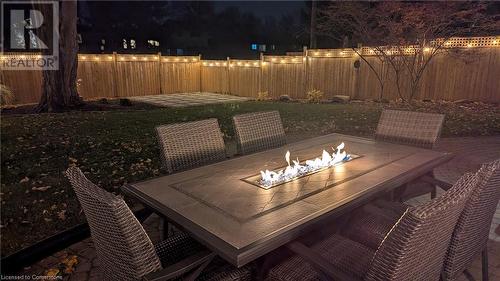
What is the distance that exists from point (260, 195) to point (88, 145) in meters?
4.91

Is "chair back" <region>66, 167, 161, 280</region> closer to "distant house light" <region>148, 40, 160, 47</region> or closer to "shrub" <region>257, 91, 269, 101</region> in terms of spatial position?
"shrub" <region>257, 91, 269, 101</region>

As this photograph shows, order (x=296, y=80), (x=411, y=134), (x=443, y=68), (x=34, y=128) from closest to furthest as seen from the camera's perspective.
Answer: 1. (x=411, y=134)
2. (x=34, y=128)
3. (x=443, y=68)
4. (x=296, y=80)

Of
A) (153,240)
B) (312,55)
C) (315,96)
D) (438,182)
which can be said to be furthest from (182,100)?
(438,182)

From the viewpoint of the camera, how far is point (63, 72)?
9.69 metres

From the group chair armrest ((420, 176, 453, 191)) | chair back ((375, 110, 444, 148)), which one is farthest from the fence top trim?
chair armrest ((420, 176, 453, 191))

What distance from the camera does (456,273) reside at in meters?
1.84

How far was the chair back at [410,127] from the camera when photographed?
3.27 m

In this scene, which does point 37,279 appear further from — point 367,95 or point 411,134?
point 367,95

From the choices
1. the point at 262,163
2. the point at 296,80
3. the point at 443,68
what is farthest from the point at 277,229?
the point at 296,80

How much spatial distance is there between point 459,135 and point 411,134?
396 centimetres

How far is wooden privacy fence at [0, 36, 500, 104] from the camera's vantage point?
33.2 ft

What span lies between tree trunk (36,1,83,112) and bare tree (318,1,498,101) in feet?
30.0

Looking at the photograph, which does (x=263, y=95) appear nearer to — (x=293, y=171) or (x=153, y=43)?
(x=293, y=171)

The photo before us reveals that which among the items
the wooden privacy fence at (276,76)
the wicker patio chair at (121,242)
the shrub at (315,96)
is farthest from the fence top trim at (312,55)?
the wicker patio chair at (121,242)
